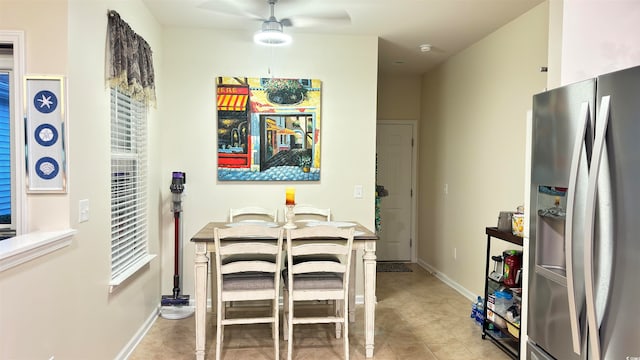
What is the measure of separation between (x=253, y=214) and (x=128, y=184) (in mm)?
1200

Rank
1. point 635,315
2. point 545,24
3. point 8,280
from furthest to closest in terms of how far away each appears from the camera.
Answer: point 545,24 → point 8,280 → point 635,315

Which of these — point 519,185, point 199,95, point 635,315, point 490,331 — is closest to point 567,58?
point 635,315

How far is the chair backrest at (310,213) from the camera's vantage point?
3828mm

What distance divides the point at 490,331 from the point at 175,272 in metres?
2.83

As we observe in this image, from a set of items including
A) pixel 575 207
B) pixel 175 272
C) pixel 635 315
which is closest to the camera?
pixel 635 315

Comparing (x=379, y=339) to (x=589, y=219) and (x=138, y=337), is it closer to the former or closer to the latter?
(x=138, y=337)

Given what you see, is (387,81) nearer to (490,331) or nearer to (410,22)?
(410,22)

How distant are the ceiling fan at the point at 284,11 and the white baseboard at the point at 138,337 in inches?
99.0

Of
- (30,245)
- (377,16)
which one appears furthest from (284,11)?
(30,245)

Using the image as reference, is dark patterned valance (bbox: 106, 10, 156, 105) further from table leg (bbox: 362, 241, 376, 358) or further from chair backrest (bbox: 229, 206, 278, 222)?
table leg (bbox: 362, 241, 376, 358)

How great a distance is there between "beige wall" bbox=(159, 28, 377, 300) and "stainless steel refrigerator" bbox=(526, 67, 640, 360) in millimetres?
2393

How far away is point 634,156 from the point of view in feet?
3.99

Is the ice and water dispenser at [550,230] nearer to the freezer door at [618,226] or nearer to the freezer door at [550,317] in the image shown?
the freezer door at [550,317]

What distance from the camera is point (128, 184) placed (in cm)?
301
